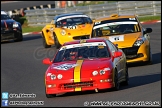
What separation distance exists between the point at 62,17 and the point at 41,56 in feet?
7.65

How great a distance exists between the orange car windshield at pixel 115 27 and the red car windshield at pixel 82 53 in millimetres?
4599

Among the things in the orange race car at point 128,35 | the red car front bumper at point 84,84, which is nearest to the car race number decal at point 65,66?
the red car front bumper at point 84,84

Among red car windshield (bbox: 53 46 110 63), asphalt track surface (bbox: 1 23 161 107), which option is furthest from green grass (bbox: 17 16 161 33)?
red car windshield (bbox: 53 46 110 63)

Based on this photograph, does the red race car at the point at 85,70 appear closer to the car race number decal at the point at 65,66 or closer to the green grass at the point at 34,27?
the car race number decal at the point at 65,66

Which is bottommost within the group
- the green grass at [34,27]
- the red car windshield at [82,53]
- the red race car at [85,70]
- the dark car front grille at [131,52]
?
the green grass at [34,27]

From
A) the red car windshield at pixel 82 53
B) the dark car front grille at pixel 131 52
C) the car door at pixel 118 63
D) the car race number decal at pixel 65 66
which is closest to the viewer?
the car race number decal at pixel 65 66

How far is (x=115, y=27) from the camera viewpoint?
1691cm

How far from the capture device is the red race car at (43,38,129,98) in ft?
35.5

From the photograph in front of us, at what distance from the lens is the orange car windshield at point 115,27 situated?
54.8ft

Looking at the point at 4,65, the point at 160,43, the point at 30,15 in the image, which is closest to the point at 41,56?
the point at 4,65

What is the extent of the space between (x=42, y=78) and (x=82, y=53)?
355 centimetres

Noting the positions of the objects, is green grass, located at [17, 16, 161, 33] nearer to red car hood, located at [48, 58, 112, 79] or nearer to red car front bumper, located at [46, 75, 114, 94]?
red car hood, located at [48, 58, 112, 79]

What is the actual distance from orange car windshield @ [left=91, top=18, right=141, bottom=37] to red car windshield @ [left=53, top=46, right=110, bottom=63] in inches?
181

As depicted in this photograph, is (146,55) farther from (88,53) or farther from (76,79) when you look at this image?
(76,79)
